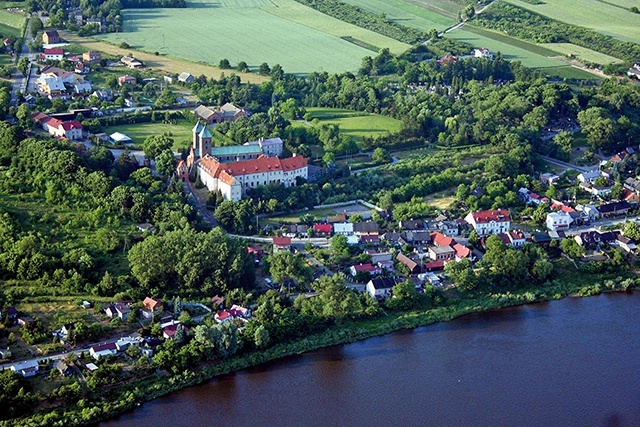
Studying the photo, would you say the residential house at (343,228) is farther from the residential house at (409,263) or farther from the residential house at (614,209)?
the residential house at (614,209)

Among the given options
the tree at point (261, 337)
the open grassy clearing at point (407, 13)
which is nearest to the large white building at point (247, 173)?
the tree at point (261, 337)

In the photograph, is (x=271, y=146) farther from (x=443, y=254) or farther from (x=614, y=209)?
(x=614, y=209)

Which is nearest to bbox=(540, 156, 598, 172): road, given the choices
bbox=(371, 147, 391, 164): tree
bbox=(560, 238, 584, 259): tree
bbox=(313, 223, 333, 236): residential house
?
bbox=(371, 147, 391, 164): tree

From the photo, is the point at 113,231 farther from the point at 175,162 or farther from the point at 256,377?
the point at 256,377

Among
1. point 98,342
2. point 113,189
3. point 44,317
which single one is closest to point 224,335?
point 98,342

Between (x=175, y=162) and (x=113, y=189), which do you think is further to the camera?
(x=175, y=162)

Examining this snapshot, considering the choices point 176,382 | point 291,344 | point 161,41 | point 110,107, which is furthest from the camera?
point 161,41

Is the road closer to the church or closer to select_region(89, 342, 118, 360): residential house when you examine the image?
the church

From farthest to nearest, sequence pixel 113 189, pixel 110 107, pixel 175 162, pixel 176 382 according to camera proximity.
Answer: pixel 110 107 < pixel 175 162 < pixel 113 189 < pixel 176 382
